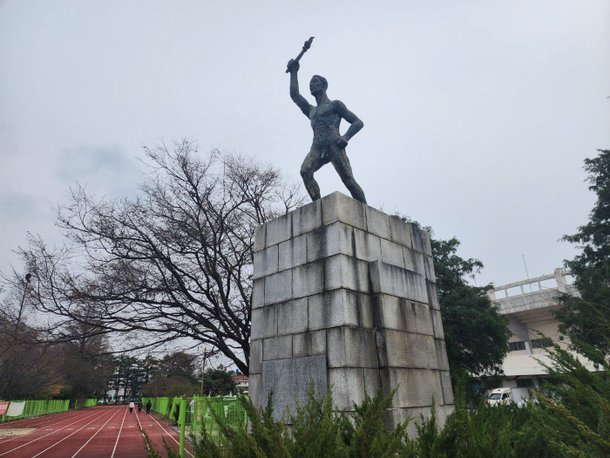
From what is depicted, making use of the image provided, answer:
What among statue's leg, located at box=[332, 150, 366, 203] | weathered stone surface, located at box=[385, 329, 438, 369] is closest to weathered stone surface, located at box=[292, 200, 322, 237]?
statue's leg, located at box=[332, 150, 366, 203]

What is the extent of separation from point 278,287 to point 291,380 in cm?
143

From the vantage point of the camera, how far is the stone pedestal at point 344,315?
5.00 metres

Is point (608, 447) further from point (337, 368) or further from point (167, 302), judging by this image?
point (167, 302)

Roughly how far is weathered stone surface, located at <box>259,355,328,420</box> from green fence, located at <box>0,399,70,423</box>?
37.2 m

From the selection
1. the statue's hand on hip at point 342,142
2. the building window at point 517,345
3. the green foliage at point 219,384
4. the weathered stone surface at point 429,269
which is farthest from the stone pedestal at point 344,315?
the building window at point 517,345

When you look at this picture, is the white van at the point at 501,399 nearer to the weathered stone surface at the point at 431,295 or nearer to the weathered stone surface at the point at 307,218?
the weathered stone surface at the point at 431,295

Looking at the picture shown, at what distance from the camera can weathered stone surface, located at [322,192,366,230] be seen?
5.71 m

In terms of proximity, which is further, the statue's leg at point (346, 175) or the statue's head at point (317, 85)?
the statue's head at point (317, 85)

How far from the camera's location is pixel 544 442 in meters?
3.78

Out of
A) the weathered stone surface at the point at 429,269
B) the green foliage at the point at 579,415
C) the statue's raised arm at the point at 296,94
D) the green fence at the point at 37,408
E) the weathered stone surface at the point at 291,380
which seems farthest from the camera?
the green fence at the point at 37,408

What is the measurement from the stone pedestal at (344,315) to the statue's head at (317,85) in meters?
2.51

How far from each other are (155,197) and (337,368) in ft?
29.1

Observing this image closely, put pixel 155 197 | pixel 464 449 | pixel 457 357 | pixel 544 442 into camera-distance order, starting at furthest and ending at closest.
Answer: pixel 457 357 < pixel 155 197 < pixel 544 442 < pixel 464 449

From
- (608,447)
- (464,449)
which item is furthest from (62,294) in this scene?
(608,447)
